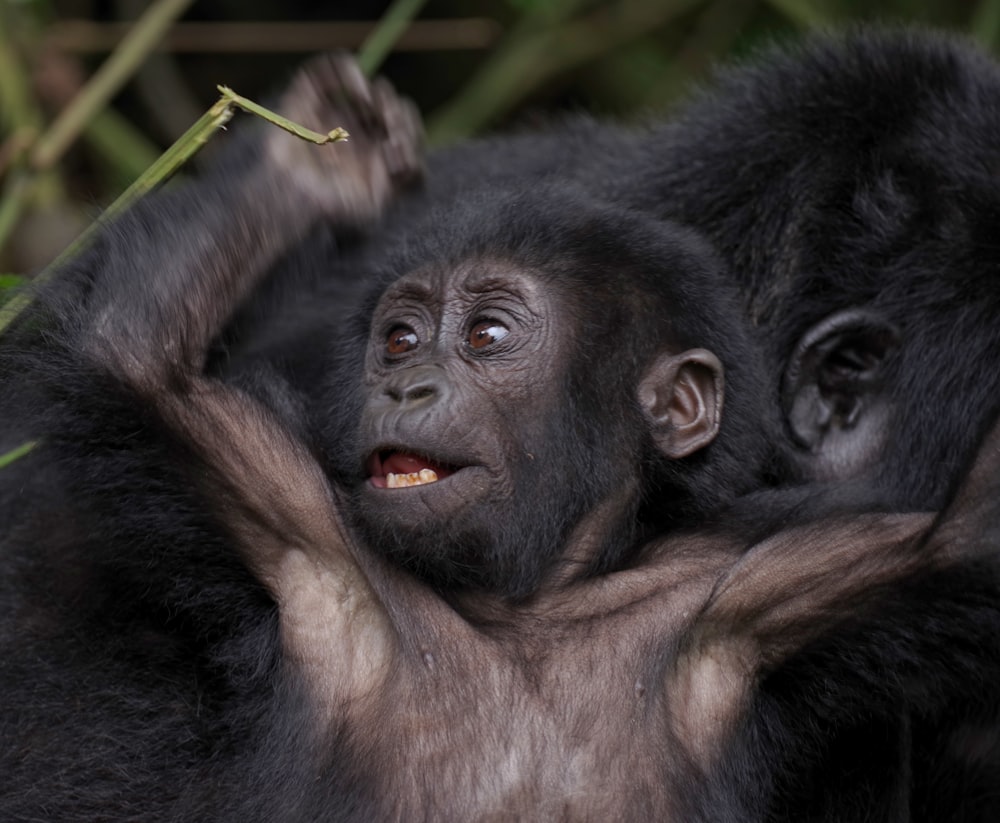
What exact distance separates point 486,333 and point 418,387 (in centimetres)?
25

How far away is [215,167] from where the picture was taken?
4.51 meters

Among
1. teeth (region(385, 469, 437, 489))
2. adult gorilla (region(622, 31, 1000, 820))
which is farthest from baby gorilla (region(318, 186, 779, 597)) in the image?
adult gorilla (region(622, 31, 1000, 820))

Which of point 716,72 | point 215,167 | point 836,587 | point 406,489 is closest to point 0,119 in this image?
point 215,167

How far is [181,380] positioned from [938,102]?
2129mm

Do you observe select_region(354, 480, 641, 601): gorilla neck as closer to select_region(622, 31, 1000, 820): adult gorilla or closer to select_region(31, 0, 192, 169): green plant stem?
select_region(622, 31, 1000, 820): adult gorilla

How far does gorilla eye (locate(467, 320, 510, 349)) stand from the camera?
4152mm

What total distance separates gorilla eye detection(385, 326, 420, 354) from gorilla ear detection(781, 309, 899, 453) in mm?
970

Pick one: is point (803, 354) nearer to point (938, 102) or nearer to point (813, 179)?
point (813, 179)

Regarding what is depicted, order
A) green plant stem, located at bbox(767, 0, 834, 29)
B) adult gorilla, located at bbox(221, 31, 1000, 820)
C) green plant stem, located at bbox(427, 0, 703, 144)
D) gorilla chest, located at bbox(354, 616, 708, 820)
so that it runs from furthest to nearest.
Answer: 1. green plant stem, located at bbox(427, 0, 703, 144)
2. green plant stem, located at bbox(767, 0, 834, 29)
3. adult gorilla, located at bbox(221, 31, 1000, 820)
4. gorilla chest, located at bbox(354, 616, 708, 820)

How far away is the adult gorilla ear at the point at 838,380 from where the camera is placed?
437 cm

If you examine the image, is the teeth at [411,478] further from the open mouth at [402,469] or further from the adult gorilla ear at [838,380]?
the adult gorilla ear at [838,380]

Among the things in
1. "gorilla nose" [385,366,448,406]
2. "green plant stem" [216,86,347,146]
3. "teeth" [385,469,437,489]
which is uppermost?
"green plant stem" [216,86,347,146]

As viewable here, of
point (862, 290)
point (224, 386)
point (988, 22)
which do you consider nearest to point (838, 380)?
point (862, 290)

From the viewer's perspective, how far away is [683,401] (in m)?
4.21
